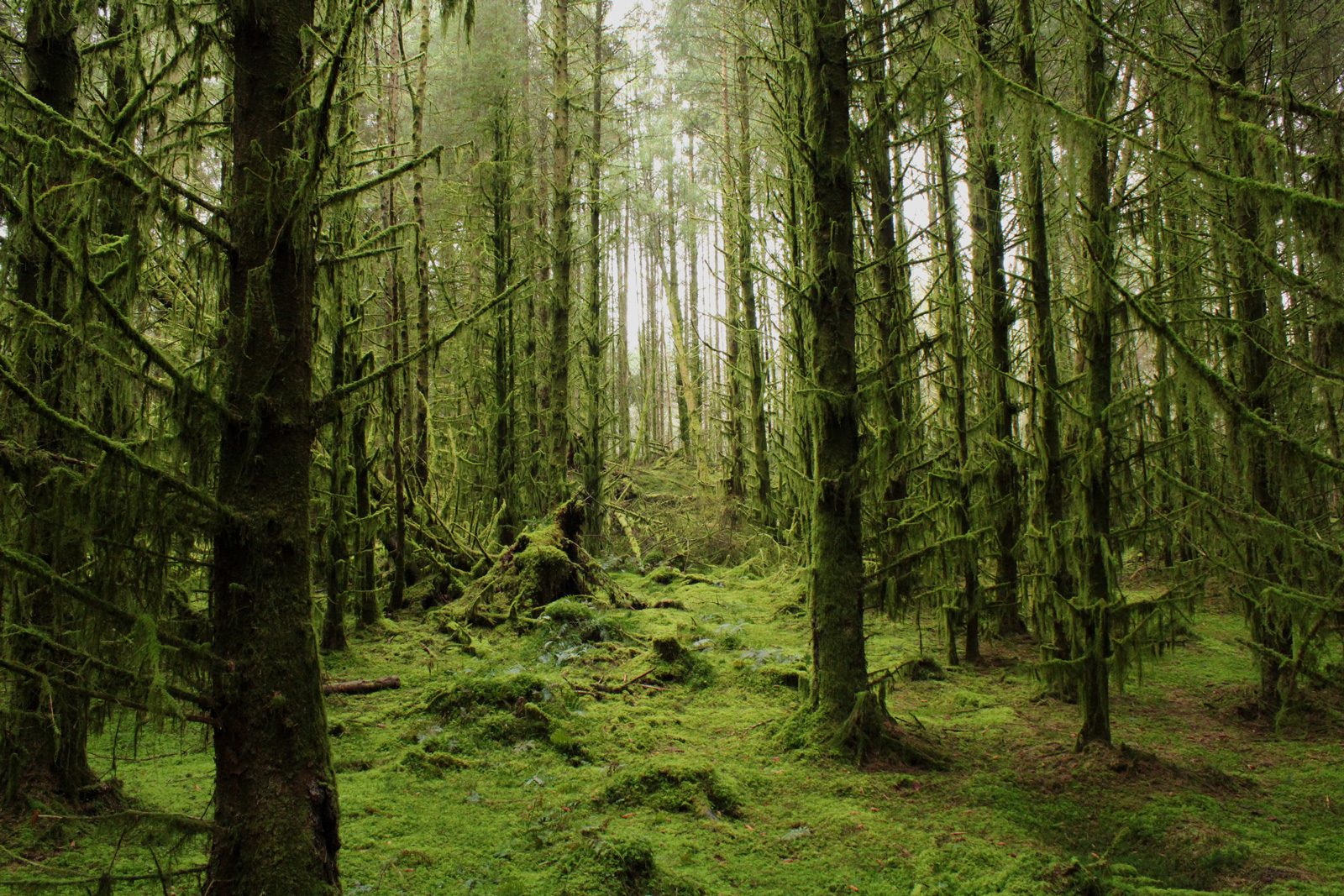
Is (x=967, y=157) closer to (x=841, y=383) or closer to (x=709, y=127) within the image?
(x=841, y=383)

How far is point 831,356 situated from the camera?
5.62 metres

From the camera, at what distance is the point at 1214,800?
4.41 m

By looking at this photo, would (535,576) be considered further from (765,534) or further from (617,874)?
(617,874)

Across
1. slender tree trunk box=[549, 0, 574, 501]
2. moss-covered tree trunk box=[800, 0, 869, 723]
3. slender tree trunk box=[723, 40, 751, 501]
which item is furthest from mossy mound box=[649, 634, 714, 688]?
slender tree trunk box=[723, 40, 751, 501]

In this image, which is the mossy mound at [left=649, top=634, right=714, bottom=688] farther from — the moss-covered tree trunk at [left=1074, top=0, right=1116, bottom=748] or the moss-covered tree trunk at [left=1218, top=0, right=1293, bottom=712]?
the moss-covered tree trunk at [left=1218, top=0, right=1293, bottom=712]

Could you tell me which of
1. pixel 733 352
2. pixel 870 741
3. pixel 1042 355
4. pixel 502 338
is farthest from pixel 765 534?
pixel 733 352

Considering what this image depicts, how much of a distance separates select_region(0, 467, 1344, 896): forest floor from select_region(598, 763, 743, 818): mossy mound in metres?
0.02

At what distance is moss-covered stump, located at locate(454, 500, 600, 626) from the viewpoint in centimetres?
925

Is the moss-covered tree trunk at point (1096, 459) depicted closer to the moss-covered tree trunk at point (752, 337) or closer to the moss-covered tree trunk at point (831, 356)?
the moss-covered tree trunk at point (831, 356)

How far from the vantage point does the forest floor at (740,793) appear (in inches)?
138

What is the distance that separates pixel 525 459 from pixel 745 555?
226 inches

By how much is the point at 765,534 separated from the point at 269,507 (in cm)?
917

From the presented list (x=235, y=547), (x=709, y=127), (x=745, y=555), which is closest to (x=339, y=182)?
(x=235, y=547)

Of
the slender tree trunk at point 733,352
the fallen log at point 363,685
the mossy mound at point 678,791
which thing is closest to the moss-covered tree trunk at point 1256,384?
the mossy mound at point 678,791
